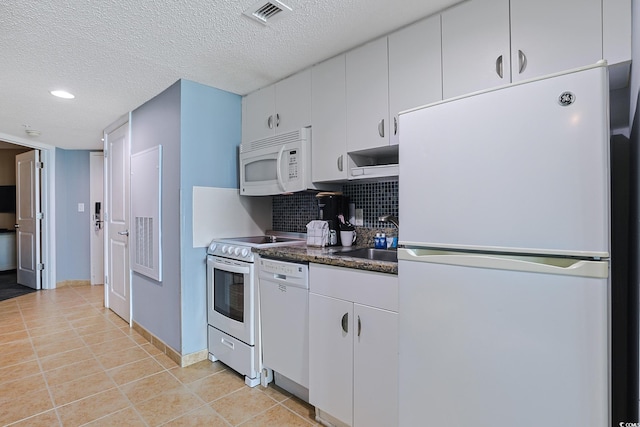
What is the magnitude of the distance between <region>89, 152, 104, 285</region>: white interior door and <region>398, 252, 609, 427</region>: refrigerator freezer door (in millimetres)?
5376

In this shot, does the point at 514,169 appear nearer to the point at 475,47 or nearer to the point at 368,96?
the point at 475,47

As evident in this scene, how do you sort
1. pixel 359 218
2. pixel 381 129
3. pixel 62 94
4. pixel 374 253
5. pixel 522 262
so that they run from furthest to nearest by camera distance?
pixel 62 94, pixel 359 218, pixel 374 253, pixel 381 129, pixel 522 262

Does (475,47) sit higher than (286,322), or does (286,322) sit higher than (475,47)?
(475,47)

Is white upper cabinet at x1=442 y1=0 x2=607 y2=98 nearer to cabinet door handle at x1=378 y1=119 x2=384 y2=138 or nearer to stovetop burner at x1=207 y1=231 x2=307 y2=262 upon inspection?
cabinet door handle at x1=378 y1=119 x2=384 y2=138

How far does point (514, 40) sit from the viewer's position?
1.40m

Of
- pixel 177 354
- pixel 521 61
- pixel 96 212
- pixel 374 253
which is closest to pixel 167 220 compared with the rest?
pixel 177 354

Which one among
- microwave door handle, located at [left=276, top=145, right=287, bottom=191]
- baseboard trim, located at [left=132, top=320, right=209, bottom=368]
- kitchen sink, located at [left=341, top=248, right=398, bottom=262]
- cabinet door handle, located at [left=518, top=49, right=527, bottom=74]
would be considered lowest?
baseboard trim, located at [left=132, top=320, right=209, bottom=368]

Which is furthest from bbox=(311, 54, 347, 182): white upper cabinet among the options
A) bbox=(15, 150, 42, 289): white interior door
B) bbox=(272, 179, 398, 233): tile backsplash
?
bbox=(15, 150, 42, 289): white interior door

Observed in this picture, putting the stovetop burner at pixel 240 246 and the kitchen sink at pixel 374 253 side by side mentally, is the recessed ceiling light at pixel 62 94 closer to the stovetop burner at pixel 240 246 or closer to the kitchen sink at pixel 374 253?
the stovetop burner at pixel 240 246

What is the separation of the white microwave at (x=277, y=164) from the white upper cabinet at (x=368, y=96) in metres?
0.38

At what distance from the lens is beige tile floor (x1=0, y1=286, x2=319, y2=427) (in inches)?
70.9

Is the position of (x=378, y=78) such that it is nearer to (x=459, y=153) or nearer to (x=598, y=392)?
(x=459, y=153)

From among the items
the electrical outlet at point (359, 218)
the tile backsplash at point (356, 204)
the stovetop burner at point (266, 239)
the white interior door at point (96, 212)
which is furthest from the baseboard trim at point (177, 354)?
the white interior door at point (96, 212)

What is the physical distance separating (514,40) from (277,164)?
1533 millimetres
